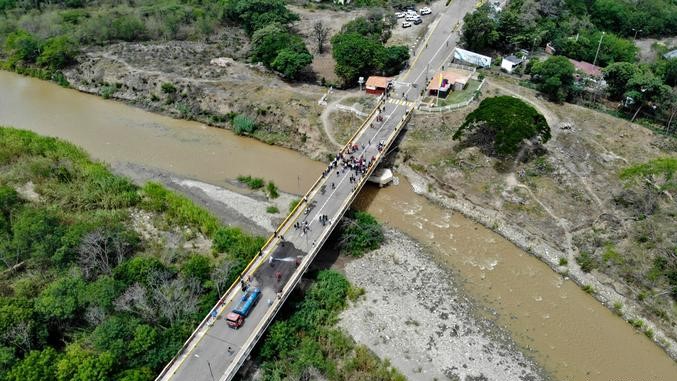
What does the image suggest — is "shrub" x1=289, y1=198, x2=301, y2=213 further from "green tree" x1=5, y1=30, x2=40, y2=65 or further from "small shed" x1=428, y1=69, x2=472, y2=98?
"green tree" x1=5, y1=30, x2=40, y2=65

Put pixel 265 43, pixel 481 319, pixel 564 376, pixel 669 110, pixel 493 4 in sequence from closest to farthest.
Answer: pixel 564 376 < pixel 481 319 < pixel 669 110 < pixel 265 43 < pixel 493 4

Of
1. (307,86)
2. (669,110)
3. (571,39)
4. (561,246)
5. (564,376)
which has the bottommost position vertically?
(564,376)

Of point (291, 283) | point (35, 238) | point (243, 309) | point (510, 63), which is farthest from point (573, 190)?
point (35, 238)

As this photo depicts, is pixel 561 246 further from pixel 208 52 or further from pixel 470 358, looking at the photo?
pixel 208 52

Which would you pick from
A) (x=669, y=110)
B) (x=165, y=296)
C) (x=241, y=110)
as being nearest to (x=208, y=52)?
(x=241, y=110)

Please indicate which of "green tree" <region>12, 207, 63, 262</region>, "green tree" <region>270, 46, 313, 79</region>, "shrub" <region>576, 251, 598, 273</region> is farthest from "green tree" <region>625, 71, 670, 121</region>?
"green tree" <region>12, 207, 63, 262</region>

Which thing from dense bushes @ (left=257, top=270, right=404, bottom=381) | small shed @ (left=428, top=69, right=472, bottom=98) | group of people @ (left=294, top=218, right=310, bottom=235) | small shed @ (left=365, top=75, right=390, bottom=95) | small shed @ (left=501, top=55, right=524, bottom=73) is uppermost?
small shed @ (left=501, top=55, right=524, bottom=73)

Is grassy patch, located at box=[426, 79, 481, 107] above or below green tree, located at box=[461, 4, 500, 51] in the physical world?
below
